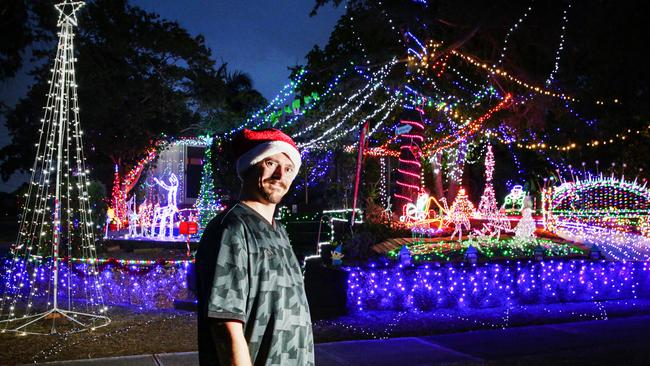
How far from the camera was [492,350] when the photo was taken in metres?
6.66

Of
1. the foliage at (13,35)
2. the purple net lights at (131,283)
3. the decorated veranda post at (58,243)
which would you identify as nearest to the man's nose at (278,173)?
the decorated veranda post at (58,243)

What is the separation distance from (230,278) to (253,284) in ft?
0.36

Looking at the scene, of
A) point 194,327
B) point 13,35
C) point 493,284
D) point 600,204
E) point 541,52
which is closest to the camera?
point 194,327

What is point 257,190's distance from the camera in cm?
269

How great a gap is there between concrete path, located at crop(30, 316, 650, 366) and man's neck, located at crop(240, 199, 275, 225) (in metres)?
3.76

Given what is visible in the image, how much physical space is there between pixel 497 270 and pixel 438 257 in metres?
1.07

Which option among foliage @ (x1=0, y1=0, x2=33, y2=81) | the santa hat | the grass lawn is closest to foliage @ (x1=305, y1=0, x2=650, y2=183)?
the grass lawn

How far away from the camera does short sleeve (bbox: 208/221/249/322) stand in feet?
7.63

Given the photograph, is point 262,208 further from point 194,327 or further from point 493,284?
point 493,284

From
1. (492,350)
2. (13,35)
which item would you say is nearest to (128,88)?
(13,35)

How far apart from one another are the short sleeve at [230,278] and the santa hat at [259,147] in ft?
1.33

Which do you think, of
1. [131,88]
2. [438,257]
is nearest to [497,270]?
[438,257]

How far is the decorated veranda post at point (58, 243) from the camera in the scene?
816cm

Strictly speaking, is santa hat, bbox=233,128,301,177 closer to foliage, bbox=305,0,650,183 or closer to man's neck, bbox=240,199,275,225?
man's neck, bbox=240,199,275,225
